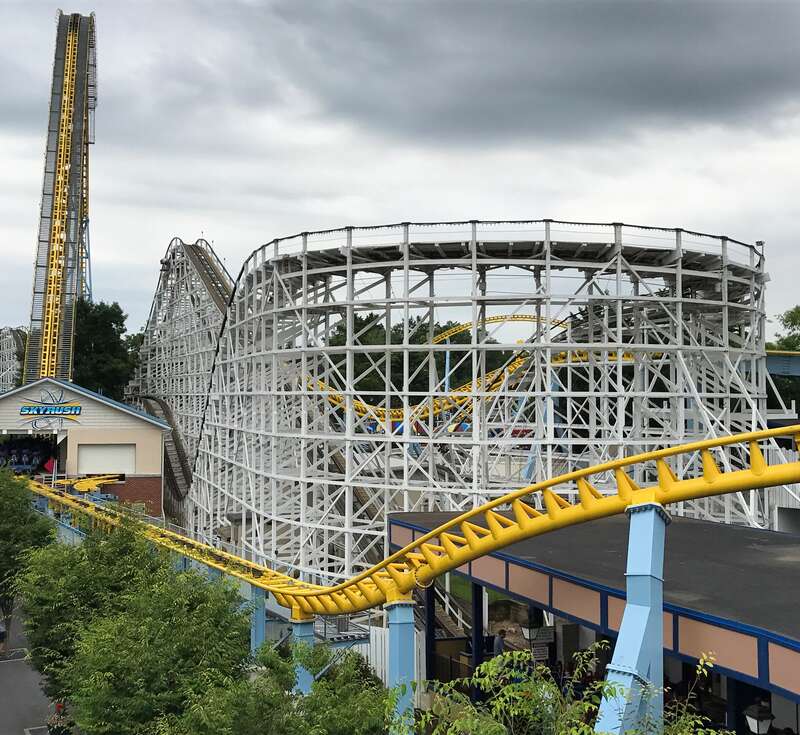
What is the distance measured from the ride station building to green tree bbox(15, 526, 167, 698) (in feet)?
74.8

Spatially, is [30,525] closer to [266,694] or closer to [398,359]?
[266,694]

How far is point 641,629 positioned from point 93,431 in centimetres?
3377

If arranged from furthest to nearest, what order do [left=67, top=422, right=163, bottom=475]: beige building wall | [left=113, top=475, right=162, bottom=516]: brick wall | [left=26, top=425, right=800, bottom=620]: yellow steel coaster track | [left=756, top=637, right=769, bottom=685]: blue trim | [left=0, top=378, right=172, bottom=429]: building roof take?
1. [left=67, top=422, right=163, bottom=475]: beige building wall
2. [left=113, top=475, right=162, bottom=516]: brick wall
3. [left=0, top=378, right=172, bottom=429]: building roof
4. [left=26, top=425, right=800, bottom=620]: yellow steel coaster track
5. [left=756, top=637, right=769, bottom=685]: blue trim

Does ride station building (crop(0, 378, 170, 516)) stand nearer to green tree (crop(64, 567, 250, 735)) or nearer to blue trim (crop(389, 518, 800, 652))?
green tree (crop(64, 567, 250, 735))

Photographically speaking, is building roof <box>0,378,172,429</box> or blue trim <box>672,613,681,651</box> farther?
building roof <box>0,378,172,429</box>

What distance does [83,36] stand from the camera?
52406 millimetres

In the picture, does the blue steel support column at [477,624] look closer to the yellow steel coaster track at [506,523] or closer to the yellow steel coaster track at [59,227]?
the yellow steel coaster track at [506,523]

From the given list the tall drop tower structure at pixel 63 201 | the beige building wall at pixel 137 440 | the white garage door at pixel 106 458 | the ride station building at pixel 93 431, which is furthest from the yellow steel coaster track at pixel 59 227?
the white garage door at pixel 106 458

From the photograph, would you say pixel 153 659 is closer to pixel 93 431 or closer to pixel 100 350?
pixel 93 431

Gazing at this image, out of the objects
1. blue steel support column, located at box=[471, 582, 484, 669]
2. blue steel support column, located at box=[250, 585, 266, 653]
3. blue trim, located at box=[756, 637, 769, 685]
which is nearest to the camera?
blue trim, located at box=[756, 637, 769, 685]

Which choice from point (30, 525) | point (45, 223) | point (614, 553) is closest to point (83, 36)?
point (45, 223)

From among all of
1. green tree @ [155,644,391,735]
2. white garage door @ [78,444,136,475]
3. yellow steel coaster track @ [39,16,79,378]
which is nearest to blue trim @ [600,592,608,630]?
green tree @ [155,644,391,735]

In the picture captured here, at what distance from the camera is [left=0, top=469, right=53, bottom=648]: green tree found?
73.1 feet

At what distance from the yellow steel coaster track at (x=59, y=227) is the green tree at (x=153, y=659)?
35.0 metres
